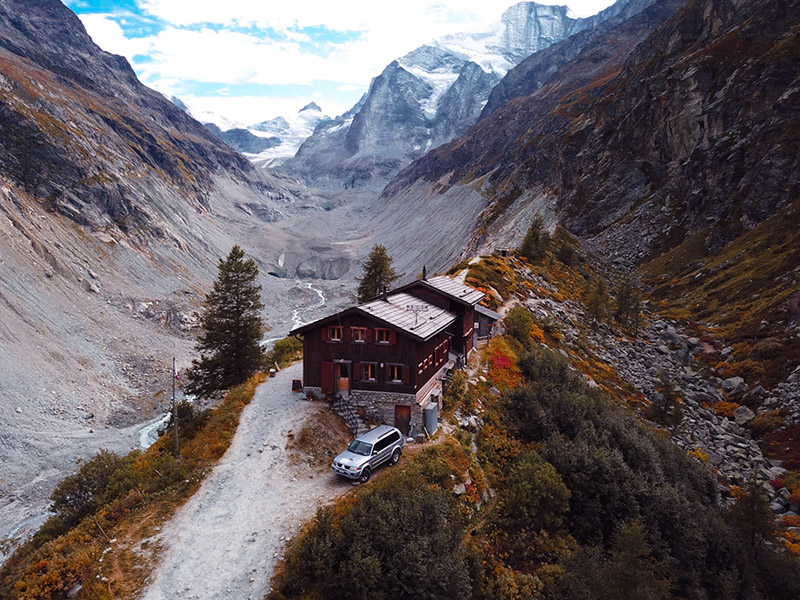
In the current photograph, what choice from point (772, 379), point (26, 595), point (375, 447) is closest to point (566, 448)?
point (375, 447)

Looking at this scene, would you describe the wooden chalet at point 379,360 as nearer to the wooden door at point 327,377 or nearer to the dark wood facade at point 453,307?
the wooden door at point 327,377

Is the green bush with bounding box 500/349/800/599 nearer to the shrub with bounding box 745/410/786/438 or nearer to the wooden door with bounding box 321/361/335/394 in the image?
the shrub with bounding box 745/410/786/438

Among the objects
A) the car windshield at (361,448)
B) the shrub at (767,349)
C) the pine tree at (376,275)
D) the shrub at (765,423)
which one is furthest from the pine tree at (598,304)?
the car windshield at (361,448)

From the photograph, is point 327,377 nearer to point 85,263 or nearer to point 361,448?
point 361,448

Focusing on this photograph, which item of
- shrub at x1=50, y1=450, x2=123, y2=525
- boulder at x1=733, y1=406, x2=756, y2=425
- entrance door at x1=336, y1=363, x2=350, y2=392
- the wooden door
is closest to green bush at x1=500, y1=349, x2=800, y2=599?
entrance door at x1=336, y1=363, x2=350, y2=392

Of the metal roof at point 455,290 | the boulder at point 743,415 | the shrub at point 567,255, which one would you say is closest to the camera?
the metal roof at point 455,290

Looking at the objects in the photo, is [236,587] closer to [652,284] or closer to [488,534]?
[488,534]
